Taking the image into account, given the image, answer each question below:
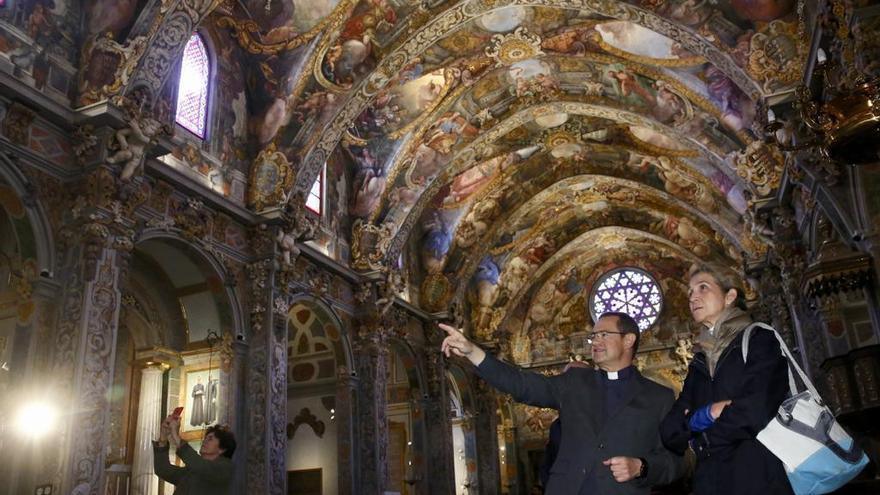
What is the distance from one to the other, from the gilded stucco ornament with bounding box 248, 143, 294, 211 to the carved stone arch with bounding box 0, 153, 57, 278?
4.53 metres

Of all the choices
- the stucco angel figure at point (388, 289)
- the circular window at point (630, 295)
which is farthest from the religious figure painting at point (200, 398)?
the circular window at point (630, 295)

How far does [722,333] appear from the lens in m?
3.88

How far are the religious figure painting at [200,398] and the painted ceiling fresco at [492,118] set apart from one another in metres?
3.23

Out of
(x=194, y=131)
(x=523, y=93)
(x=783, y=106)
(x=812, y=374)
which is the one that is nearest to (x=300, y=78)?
(x=194, y=131)

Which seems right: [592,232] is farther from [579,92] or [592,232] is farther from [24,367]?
[24,367]

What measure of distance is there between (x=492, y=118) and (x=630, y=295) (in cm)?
1264

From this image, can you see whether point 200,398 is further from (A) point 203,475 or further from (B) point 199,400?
(A) point 203,475

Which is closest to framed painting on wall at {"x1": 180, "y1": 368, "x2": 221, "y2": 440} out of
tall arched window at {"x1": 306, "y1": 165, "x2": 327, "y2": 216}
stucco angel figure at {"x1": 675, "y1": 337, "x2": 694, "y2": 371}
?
tall arched window at {"x1": 306, "y1": 165, "x2": 327, "y2": 216}

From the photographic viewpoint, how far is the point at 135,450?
14.0 metres

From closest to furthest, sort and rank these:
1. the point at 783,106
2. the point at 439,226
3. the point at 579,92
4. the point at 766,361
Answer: the point at 766,361, the point at 783,106, the point at 579,92, the point at 439,226

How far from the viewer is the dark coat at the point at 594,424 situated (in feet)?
12.5

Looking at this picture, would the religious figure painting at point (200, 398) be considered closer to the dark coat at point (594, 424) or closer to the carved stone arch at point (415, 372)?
the carved stone arch at point (415, 372)

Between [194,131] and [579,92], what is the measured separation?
9494 mm

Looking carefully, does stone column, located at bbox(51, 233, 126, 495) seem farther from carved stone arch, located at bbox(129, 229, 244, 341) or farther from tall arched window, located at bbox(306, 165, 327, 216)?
tall arched window, located at bbox(306, 165, 327, 216)
